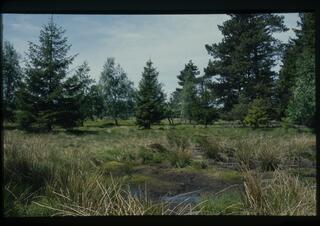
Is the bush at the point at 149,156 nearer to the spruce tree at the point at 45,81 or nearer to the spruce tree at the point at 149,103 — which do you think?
the spruce tree at the point at 149,103

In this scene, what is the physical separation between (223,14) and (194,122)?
921mm

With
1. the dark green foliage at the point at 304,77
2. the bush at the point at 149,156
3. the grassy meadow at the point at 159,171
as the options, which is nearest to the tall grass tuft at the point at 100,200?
the grassy meadow at the point at 159,171

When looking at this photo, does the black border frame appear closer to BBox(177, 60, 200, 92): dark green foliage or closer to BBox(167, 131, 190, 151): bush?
BBox(177, 60, 200, 92): dark green foliage

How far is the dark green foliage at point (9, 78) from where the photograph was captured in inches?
179

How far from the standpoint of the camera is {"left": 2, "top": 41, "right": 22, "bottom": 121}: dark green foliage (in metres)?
4.55

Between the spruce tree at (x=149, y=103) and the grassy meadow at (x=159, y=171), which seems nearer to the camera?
the grassy meadow at (x=159, y=171)

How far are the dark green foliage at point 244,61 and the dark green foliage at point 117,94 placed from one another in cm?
68

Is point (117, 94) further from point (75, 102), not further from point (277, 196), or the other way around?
point (277, 196)

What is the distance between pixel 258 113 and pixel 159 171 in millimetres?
951

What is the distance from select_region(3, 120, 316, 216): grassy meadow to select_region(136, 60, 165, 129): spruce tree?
0.08 meters

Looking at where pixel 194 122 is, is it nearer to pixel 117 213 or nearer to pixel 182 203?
pixel 182 203

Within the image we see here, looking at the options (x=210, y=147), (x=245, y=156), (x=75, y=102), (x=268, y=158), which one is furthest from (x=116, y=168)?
(x=268, y=158)
